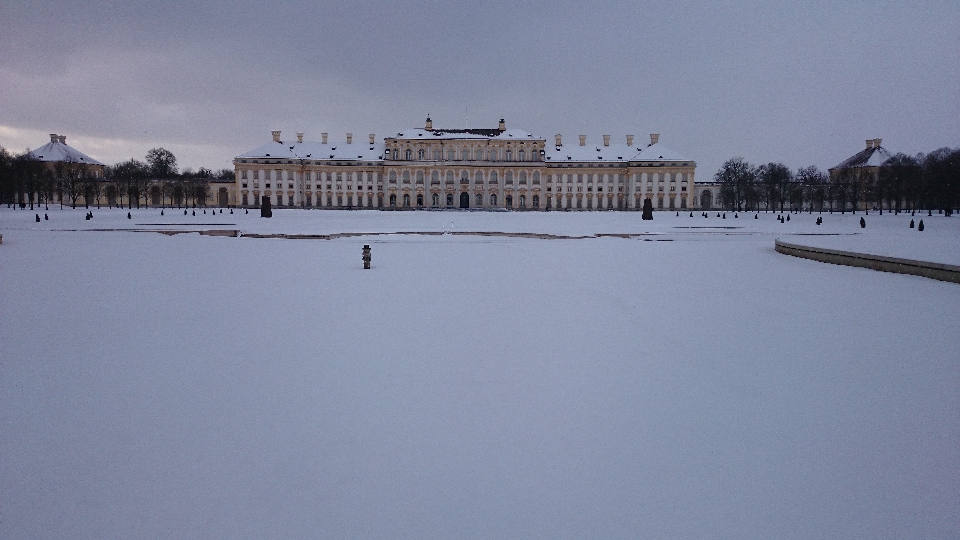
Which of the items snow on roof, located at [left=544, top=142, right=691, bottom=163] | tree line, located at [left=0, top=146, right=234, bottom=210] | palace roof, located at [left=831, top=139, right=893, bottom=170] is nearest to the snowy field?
tree line, located at [left=0, top=146, right=234, bottom=210]

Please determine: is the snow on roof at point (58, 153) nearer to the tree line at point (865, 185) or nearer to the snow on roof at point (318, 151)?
the snow on roof at point (318, 151)

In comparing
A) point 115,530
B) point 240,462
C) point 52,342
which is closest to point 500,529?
point 240,462

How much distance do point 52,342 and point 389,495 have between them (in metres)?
5.02

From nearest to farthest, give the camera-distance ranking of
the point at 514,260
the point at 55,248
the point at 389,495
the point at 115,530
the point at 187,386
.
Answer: the point at 115,530 < the point at 389,495 < the point at 187,386 < the point at 514,260 < the point at 55,248

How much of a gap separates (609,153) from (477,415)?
8808cm

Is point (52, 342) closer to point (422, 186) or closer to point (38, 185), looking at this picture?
point (38, 185)

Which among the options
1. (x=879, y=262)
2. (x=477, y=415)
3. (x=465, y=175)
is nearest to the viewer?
(x=477, y=415)

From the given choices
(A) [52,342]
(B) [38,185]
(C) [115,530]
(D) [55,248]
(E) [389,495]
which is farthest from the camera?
(B) [38,185]

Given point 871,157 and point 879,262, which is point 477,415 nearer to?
point 879,262

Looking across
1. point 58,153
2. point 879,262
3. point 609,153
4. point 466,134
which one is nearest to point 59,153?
point 58,153

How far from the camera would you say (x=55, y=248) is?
17406mm

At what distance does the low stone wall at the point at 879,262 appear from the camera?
11.3 m

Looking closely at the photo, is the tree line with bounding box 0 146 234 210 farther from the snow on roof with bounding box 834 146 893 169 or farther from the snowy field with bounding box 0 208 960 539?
the snow on roof with bounding box 834 146 893 169

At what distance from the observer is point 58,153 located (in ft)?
299
